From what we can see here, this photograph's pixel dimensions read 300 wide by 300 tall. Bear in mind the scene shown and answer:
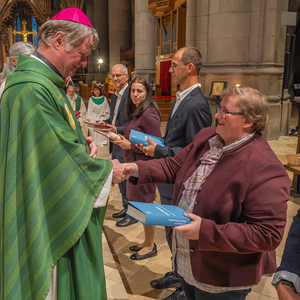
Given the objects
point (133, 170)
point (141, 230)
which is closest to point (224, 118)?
point (133, 170)

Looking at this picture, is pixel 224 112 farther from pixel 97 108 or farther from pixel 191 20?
pixel 191 20

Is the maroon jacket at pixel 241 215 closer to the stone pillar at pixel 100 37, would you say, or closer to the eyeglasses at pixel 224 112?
the eyeglasses at pixel 224 112

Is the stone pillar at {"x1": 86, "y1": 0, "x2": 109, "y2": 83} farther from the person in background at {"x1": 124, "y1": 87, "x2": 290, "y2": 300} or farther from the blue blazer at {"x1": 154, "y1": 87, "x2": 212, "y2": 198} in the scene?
the person in background at {"x1": 124, "y1": 87, "x2": 290, "y2": 300}

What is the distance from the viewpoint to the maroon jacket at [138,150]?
336cm

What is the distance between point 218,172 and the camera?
1659mm

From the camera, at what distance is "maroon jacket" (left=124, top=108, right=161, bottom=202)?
3.36 m

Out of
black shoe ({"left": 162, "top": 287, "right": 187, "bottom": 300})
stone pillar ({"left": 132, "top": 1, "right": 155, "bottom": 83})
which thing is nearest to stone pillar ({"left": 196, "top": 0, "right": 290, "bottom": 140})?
stone pillar ({"left": 132, "top": 1, "right": 155, "bottom": 83})

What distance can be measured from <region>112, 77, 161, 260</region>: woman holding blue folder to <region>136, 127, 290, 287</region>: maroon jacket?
160cm

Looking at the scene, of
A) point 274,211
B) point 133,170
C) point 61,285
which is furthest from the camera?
point 133,170

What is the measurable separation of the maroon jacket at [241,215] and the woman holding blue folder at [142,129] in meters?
1.60

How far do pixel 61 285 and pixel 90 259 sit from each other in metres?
0.20

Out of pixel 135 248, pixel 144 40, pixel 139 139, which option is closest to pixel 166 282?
pixel 135 248

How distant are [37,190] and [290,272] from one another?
3.88ft

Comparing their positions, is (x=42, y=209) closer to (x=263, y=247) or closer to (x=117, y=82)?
(x=263, y=247)
